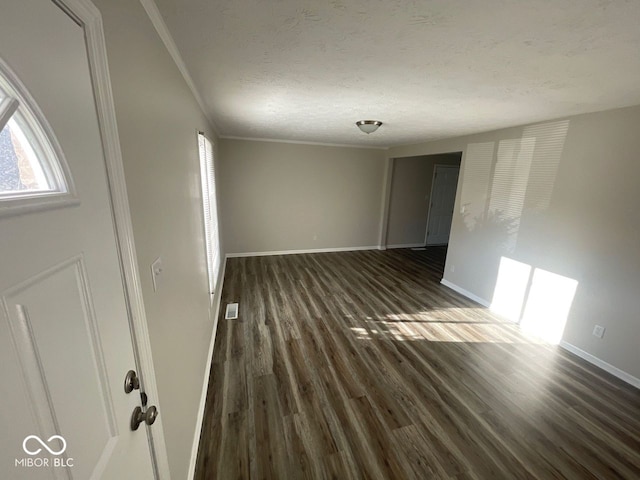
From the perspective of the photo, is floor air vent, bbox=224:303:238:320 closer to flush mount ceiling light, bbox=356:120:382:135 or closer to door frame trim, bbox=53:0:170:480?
door frame trim, bbox=53:0:170:480

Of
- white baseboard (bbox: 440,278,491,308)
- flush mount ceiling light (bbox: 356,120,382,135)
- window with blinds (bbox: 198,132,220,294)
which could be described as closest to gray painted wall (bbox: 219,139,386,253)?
window with blinds (bbox: 198,132,220,294)

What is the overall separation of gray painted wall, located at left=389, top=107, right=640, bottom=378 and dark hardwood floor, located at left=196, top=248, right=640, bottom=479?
500 mm

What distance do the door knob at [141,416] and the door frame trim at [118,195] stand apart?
7cm

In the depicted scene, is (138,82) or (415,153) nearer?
(138,82)

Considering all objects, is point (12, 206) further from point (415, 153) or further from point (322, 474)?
point (415, 153)

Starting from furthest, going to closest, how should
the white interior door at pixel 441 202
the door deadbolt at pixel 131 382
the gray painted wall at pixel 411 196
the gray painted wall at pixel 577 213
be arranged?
1. the white interior door at pixel 441 202
2. the gray painted wall at pixel 411 196
3. the gray painted wall at pixel 577 213
4. the door deadbolt at pixel 131 382

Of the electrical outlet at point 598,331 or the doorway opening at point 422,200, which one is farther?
the doorway opening at point 422,200

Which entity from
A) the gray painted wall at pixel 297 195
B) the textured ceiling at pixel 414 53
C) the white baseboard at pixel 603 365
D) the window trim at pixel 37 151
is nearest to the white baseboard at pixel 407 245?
the gray painted wall at pixel 297 195

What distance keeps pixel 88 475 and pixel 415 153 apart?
16.8ft

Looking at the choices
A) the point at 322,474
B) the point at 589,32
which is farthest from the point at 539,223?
the point at 322,474

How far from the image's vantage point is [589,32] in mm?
1090

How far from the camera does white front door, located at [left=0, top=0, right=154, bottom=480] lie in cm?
40

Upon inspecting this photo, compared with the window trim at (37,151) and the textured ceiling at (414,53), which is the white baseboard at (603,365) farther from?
the window trim at (37,151)

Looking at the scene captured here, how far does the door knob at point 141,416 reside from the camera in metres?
0.77
